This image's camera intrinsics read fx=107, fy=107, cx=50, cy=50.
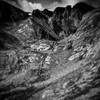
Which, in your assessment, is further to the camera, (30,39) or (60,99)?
(30,39)

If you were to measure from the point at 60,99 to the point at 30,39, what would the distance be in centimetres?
8978

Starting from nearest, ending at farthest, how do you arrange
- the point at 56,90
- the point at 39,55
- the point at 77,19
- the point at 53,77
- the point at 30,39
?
the point at 56,90 → the point at 53,77 → the point at 39,55 → the point at 30,39 → the point at 77,19

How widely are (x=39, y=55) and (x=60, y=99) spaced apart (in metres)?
46.4

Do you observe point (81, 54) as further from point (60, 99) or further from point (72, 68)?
point (60, 99)

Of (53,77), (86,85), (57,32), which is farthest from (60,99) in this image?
(57,32)

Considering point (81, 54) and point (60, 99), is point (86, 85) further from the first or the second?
point (81, 54)

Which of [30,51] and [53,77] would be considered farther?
[30,51]

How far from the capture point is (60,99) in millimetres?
49531

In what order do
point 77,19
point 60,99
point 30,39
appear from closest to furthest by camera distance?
point 60,99, point 30,39, point 77,19

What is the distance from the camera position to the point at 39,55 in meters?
90.0

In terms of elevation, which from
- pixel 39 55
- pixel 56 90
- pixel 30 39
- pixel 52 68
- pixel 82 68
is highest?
pixel 30 39

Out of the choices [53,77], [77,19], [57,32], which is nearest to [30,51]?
[53,77]

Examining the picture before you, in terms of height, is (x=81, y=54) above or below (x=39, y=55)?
below

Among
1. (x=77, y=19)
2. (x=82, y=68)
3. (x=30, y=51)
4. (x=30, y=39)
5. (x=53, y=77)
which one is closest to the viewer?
(x=82, y=68)
